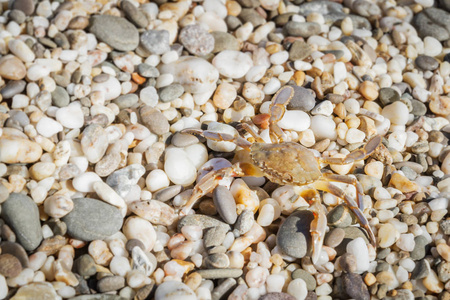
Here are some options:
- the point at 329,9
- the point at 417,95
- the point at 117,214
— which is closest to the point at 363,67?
the point at 417,95

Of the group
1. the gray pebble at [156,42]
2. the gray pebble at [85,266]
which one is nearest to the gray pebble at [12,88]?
the gray pebble at [156,42]

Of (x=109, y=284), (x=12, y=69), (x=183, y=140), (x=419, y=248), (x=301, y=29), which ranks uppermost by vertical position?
(x=12, y=69)

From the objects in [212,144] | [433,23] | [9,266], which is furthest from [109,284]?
[433,23]

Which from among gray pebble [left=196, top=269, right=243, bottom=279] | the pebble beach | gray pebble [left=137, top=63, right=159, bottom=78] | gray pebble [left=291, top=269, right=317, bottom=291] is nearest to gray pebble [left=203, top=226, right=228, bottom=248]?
the pebble beach

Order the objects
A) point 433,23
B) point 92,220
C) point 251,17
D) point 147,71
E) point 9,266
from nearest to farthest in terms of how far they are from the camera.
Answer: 1. point 9,266
2. point 92,220
3. point 147,71
4. point 251,17
5. point 433,23

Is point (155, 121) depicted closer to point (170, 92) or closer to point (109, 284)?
point (170, 92)

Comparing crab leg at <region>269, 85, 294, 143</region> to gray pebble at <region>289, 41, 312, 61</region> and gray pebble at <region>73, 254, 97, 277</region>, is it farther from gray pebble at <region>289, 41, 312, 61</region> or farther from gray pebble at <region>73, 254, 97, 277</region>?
gray pebble at <region>73, 254, 97, 277</region>

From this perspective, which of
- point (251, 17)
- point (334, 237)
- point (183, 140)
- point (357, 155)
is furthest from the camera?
point (251, 17)
